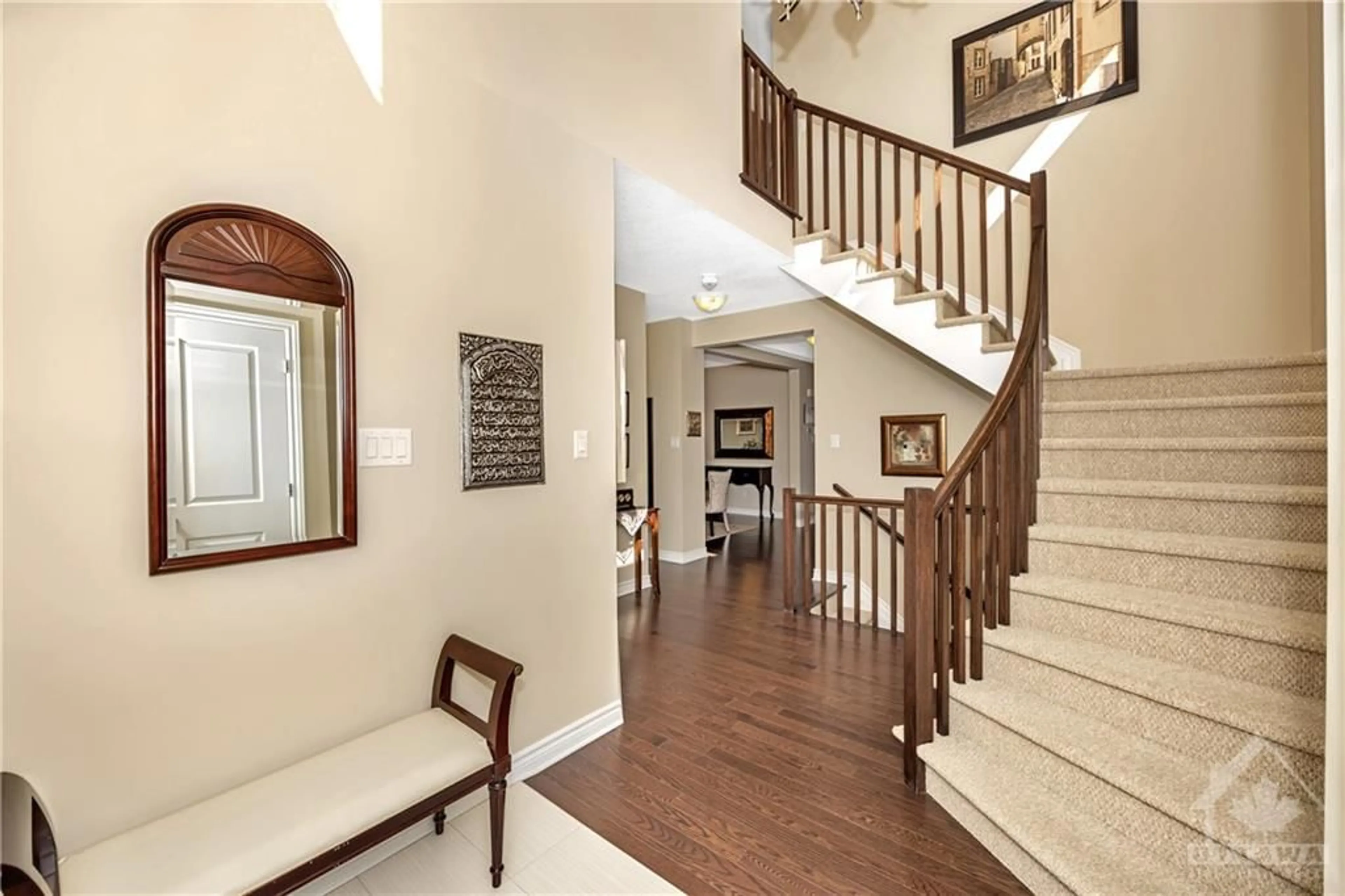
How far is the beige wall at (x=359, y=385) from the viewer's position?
1214mm

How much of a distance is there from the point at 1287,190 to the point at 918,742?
371 cm

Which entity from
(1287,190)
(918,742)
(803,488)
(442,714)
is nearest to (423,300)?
(442,714)

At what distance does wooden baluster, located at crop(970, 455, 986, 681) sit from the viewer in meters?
2.06

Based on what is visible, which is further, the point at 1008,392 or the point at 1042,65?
the point at 1042,65

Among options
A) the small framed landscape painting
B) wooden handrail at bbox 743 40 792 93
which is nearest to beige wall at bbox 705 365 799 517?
the small framed landscape painting

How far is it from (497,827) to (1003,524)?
1985 millimetres

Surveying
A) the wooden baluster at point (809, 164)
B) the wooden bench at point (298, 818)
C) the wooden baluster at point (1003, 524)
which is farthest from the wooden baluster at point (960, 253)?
the wooden bench at point (298, 818)

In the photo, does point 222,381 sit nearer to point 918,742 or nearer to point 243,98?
point 243,98

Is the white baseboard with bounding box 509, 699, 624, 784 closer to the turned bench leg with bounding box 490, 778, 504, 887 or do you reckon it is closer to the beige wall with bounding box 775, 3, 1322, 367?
the turned bench leg with bounding box 490, 778, 504, 887

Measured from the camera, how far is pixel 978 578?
81.3 inches

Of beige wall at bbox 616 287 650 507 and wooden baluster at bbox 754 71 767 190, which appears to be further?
beige wall at bbox 616 287 650 507

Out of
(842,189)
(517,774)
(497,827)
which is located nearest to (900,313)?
(842,189)

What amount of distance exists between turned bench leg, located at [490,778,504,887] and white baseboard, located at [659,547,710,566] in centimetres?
407

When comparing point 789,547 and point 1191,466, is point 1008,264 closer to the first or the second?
A: point 1191,466
